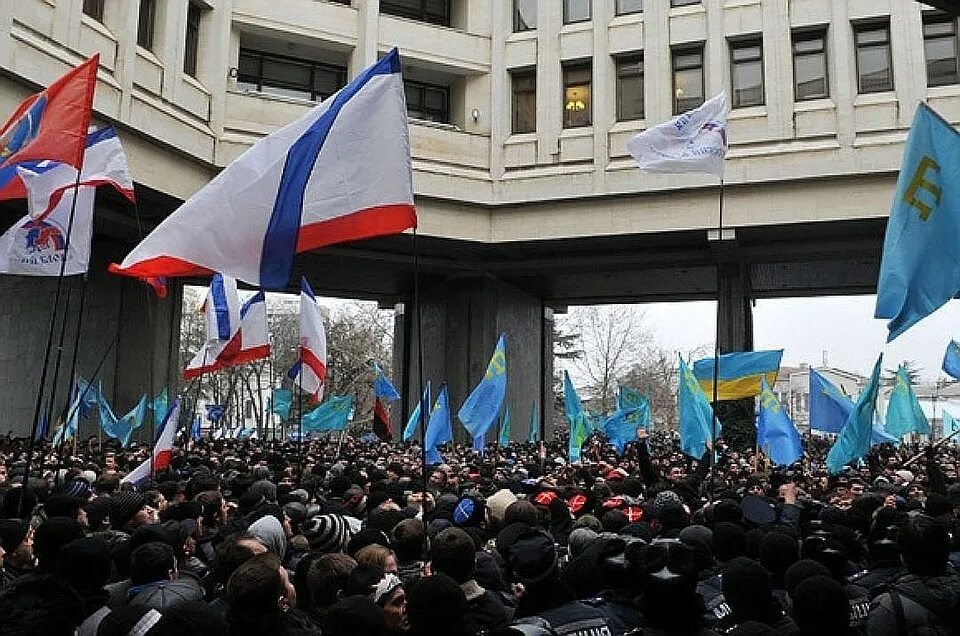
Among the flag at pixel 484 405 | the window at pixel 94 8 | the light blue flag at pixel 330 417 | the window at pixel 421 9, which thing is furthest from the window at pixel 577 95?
the flag at pixel 484 405

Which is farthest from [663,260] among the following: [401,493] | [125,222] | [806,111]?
[401,493]

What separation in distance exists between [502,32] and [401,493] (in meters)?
24.0

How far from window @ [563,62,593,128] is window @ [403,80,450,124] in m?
4.57

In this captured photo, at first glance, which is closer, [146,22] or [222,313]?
[222,313]

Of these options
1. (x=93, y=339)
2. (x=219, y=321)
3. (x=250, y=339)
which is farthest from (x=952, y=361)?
(x=93, y=339)

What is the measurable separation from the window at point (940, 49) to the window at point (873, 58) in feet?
3.33

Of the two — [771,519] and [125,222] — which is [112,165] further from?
[125,222]

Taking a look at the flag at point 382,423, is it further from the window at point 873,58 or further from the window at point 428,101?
the window at point 873,58

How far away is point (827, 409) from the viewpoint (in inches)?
591

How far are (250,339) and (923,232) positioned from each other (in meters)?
9.87

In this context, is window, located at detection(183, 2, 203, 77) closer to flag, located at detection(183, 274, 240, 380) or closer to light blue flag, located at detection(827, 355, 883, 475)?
flag, located at detection(183, 274, 240, 380)

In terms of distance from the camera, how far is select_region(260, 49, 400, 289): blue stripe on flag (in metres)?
5.92

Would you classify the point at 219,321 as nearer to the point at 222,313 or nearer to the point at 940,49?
the point at 222,313

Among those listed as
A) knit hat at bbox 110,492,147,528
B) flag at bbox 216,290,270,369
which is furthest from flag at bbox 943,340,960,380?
knit hat at bbox 110,492,147,528
